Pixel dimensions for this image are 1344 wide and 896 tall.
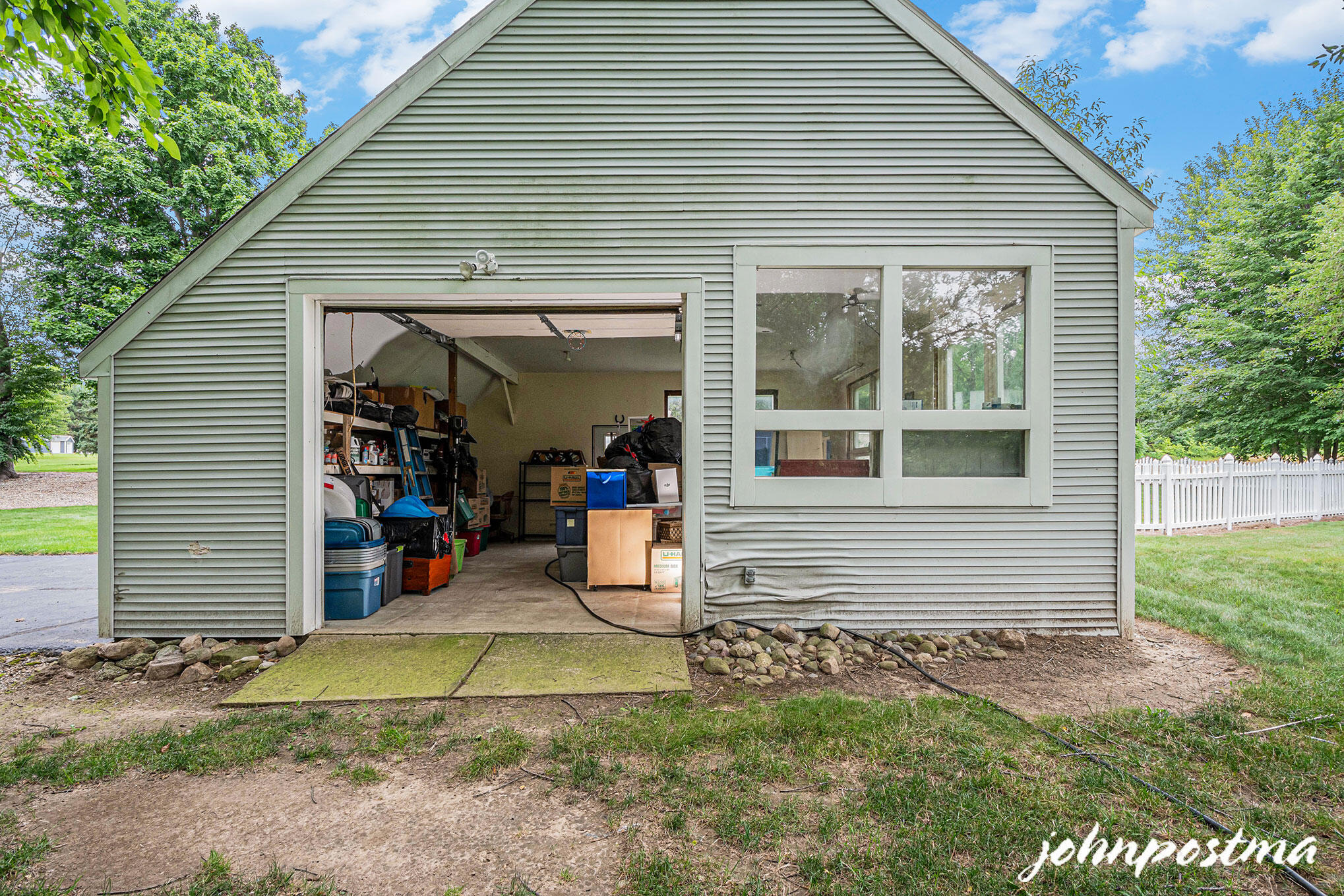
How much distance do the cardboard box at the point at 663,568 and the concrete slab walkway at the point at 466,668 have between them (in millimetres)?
1427

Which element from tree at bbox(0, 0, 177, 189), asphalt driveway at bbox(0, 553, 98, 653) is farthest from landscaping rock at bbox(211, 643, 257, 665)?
tree at bbox(0, 0, 177, 189)

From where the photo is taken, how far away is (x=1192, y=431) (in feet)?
57.2

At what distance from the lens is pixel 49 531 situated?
10352 mm

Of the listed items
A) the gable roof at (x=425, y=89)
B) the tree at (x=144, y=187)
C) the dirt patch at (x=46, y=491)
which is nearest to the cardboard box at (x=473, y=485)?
the gable roof at (x=425, y=89)

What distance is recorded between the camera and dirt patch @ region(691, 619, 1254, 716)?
3.29 meters

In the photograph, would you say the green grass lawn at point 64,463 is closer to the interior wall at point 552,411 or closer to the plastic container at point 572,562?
the interior wall at point 552,411

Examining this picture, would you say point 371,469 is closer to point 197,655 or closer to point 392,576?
point 392,576

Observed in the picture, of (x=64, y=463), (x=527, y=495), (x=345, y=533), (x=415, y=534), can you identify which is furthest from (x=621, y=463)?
(x=64, y=463)

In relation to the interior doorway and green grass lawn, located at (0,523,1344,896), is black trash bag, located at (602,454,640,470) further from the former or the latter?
green grass lawn, located at (0,523,1344,896)

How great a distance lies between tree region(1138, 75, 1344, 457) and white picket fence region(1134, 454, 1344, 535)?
4.12 metres

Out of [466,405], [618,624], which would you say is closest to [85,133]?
[466,405]

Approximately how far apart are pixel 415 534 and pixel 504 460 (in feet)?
17.3

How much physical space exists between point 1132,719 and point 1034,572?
1.42 meters

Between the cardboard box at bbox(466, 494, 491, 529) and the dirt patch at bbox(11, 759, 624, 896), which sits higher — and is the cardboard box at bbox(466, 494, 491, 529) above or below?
above
